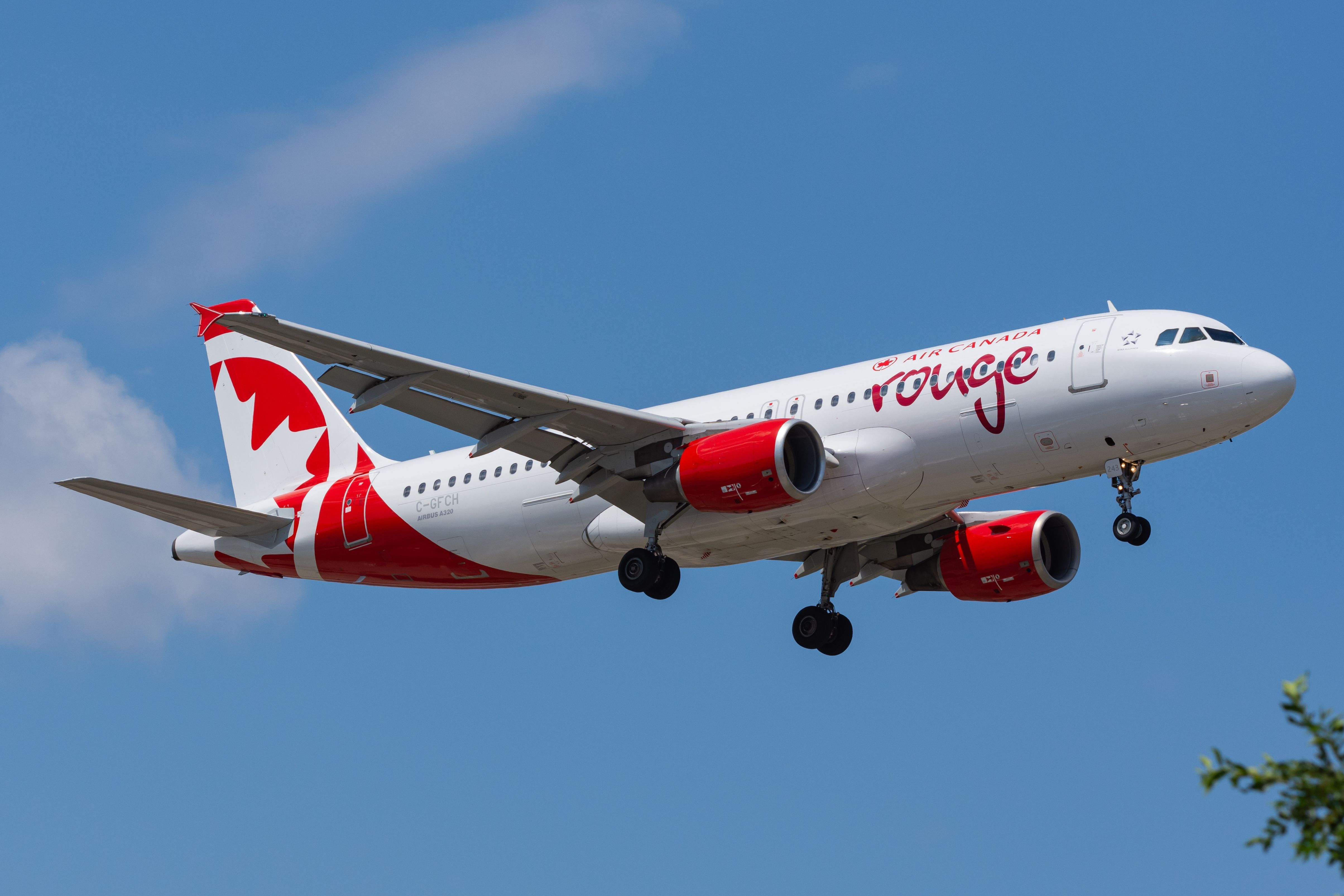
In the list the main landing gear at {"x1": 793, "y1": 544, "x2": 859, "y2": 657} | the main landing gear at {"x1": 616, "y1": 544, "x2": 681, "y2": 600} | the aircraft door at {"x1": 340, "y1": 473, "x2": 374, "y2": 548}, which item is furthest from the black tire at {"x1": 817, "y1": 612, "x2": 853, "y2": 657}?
the aircraft door at {"x1": 340, "y1": 473, "x2": 374, "y2": 548}

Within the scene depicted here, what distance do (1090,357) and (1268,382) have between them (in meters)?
2.98

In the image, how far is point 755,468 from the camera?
92.4ft

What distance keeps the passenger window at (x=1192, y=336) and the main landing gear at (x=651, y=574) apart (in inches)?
412

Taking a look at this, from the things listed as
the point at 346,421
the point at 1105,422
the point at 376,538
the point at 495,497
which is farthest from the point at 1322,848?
the point at 346,421

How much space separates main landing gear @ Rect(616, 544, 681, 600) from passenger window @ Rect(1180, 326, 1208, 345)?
34.3ft

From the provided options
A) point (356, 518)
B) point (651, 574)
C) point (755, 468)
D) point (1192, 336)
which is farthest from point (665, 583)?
point (1192, 336)

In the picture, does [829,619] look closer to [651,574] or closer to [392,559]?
[651,574]

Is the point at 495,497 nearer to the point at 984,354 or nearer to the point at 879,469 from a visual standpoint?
the point at 879,469

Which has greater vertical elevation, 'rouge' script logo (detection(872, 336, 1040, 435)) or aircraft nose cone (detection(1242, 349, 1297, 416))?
'rouge' script logo (detection(872, 336, 1040, 435))

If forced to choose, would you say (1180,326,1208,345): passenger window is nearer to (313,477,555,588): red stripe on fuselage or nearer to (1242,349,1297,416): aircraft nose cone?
A: (1242,349,1297,416): aircraft nose cone

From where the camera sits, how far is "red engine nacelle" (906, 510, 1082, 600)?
112 feet

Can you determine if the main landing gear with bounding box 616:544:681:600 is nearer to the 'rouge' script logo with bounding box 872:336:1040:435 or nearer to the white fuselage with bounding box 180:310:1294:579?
the white fuselage with bounding box 180:310:1294:579

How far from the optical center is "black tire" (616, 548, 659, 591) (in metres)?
30.5

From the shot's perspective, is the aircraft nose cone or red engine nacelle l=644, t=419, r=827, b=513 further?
red engine nacelle l=644, t=419, r=827, b=513
